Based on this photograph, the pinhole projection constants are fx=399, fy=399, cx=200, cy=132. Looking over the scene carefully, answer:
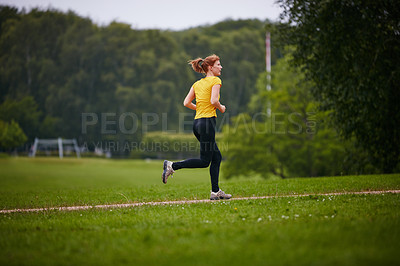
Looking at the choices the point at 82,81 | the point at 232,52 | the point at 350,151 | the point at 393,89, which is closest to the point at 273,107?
the point at 350,151

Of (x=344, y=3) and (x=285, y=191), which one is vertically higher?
(x=344, y=3)

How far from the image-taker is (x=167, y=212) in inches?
248

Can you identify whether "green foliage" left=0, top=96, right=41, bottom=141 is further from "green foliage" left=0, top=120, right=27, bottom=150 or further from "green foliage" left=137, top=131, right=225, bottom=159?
"green foliage" left=137, top=131, right=225, bottom=159

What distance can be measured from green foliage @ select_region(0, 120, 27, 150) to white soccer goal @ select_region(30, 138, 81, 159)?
2.95 meters

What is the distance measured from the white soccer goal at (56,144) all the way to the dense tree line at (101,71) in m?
1.52

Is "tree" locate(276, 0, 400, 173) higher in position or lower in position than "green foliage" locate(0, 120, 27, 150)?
higher

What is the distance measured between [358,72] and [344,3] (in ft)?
8.47

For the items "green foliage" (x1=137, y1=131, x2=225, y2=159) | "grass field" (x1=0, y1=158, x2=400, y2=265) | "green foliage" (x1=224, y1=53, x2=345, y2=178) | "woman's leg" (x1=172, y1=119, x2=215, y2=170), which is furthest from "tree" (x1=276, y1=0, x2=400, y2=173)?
"green foliage" (x1=137, y1=131, x2=225, y2=159)

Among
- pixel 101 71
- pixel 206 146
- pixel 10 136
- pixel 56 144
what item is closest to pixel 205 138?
pixel 206 146

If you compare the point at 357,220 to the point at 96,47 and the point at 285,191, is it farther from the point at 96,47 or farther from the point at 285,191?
the point at 96,47

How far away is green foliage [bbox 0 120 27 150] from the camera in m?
49.4

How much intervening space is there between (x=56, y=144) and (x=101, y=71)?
49.5ft

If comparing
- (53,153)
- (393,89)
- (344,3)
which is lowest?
(53,153)

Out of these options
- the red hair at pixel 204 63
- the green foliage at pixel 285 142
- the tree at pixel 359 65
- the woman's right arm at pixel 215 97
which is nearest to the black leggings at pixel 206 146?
the woman's right arm at pixel 215 97
